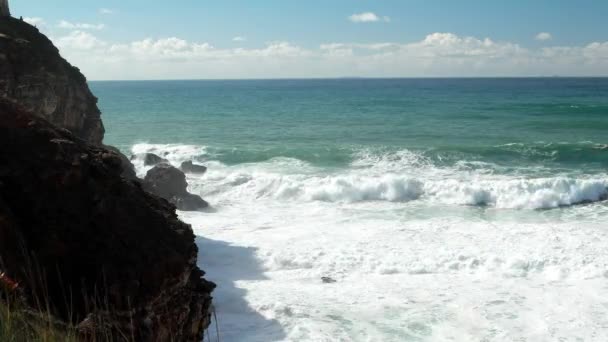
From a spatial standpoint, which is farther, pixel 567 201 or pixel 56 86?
pixel 567 201

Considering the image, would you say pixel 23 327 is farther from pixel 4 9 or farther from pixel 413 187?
pixel 413 187

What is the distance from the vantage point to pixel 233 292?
38.0 ft

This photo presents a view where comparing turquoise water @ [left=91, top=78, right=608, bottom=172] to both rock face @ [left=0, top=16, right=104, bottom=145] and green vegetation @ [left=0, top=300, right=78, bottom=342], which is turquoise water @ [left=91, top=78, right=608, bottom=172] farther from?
green vegetation @ [left=0, top=300, right=78, bottom=342]

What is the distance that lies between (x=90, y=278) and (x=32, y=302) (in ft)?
3.23

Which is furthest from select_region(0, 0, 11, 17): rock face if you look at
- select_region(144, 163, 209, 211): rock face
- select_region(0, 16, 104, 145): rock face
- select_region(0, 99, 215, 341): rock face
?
select_region(0, 99, 215, 341): rock face

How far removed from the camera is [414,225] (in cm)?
1753

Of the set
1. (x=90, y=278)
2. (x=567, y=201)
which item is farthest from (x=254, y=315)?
(x=567, y=201)

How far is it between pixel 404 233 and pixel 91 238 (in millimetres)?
11220

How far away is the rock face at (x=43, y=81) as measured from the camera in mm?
14734

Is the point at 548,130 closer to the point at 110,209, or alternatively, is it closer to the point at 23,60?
the point at 23,60

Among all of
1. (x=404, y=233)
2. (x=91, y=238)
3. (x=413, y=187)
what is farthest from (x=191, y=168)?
(x=91, y=238)

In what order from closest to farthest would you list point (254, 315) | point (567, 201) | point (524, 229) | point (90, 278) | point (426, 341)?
point (90, 278)
point (426, 341)
point (254, 315)
point (524, 229)
point (567, 201)

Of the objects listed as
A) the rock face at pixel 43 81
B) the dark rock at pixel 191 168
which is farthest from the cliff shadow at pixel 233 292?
the dark rock at pixel 191 168

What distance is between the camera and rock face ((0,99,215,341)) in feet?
20.0
